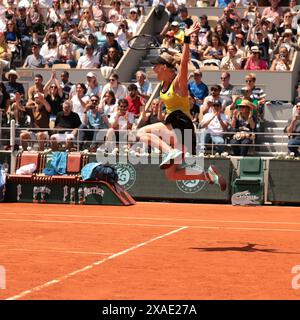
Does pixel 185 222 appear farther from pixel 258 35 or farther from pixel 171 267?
pixel 258 35

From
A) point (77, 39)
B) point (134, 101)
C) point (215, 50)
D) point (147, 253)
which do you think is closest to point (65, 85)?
point (134, 101)

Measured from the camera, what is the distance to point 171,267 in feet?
35.2

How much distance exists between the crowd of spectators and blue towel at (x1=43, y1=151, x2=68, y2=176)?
4.19 feet

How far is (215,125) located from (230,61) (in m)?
3.43

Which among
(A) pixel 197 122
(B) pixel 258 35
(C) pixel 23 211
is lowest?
(C) pixel 23 211

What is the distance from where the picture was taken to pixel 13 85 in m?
25.7

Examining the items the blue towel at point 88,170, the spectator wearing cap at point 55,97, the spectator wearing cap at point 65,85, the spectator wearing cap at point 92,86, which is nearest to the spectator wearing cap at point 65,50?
the spectator wearing cap at point 65,85

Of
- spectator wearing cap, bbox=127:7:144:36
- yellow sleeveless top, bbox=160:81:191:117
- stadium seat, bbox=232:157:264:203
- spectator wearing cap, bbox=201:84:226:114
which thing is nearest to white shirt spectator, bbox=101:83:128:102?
spectator wearing cap, bbox=201:84:226:114

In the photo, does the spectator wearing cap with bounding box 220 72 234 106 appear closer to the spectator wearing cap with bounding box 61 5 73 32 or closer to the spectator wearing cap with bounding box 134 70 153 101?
the spectator wearing cap with bounding box 134 70 153 101

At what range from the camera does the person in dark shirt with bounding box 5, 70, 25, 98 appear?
25.5 meters

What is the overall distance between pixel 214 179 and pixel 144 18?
1588 centimetres

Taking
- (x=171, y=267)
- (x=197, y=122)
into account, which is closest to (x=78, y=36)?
(x=197, y=122)

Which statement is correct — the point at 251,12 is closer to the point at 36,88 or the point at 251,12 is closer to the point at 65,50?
the point at 65,50
